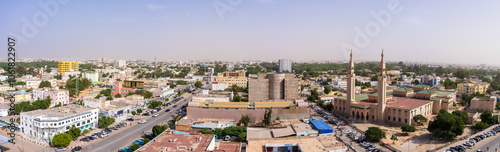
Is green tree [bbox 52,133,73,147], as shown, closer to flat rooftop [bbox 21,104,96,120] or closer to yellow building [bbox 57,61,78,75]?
flat rooftop [bbox 21,104,96,120]

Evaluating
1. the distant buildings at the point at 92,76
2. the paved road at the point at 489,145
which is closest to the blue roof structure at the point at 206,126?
the paved road at the point at 489,145

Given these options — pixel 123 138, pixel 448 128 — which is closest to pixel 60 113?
pixel 123 138

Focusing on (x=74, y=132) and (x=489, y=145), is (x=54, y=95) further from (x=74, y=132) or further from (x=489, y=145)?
(x=489, y=145)

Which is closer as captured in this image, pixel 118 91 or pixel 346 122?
pixel 346 122

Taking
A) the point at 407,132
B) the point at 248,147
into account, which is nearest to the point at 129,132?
the point at 248,147

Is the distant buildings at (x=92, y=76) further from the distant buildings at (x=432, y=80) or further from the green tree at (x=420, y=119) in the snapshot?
the distant buildings at (x=432, y=80)

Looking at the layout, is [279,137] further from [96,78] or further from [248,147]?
[96,78]

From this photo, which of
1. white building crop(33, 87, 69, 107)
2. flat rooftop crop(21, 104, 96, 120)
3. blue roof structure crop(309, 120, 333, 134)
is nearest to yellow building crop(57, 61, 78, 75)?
white building crop(33, 87, 69, 107)
